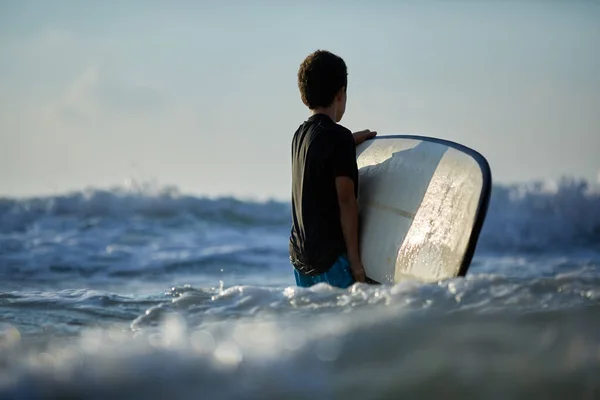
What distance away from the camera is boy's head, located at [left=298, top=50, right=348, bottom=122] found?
12.1ft

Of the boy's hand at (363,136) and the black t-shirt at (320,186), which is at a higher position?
the boy's hand at (363,136)

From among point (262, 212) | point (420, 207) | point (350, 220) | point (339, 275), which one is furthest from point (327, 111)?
point (262, 212)

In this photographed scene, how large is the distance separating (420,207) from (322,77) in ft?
2.54

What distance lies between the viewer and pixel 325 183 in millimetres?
3609

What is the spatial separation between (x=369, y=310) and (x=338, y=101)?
1095mm

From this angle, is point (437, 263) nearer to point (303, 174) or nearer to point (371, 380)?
point (303, 174)

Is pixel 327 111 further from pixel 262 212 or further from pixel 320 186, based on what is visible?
pixel 262 212

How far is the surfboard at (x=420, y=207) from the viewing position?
3523 millimetres

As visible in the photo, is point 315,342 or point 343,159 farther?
point 343,159

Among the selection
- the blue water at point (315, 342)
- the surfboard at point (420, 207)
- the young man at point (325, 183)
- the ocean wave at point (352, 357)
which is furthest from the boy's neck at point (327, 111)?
the ocean wave at point (352, 357)

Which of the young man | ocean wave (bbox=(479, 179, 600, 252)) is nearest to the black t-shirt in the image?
the young man

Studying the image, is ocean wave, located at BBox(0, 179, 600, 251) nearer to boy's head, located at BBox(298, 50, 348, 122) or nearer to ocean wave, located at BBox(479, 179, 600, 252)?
ocean wave, located at BBox(479, 179, 600, 252)

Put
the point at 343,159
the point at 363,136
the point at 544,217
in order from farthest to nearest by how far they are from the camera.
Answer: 1. the point at 544,217
2. the point at 363,136
3. the point at 343,159

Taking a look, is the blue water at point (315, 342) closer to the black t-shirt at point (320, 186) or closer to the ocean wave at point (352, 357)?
the ocean wave at point (352, 357)
